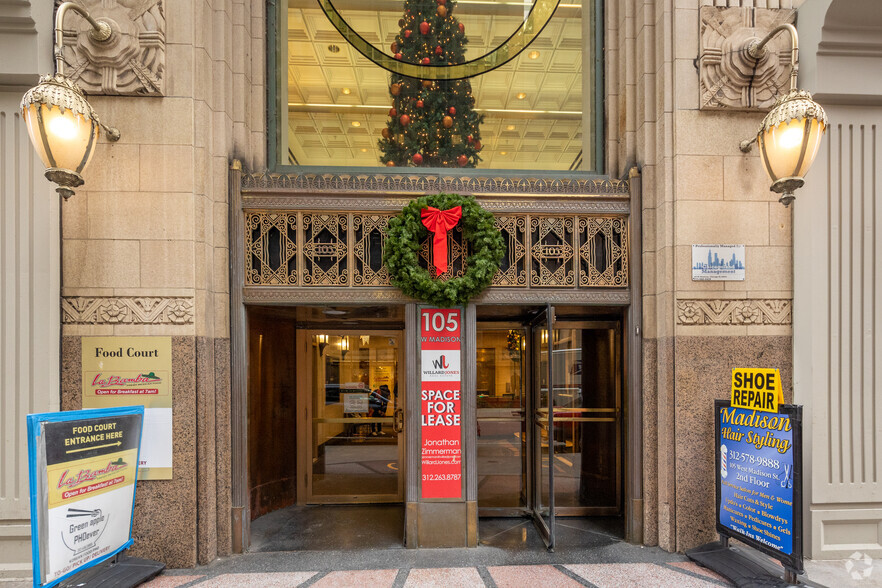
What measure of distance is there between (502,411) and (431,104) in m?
4.30

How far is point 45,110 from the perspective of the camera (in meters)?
4.35

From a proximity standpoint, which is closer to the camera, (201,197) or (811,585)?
(811,585)

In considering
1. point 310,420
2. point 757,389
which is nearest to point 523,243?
point 757,389

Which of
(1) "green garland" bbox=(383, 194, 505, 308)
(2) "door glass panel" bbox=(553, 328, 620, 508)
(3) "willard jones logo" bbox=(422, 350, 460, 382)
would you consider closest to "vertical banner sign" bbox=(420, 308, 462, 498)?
(3) "willard jones logo" bbox=(422, 350, 460, 382)

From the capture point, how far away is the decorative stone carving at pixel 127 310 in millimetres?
5289

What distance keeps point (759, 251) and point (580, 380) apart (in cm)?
269

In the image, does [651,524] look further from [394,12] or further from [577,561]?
[394,12]

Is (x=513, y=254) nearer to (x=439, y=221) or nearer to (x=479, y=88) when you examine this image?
(x=439, y=221)

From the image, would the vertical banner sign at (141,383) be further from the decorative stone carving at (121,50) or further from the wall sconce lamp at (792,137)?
the wall sconce lamp at (792,137)

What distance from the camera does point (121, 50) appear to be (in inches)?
209

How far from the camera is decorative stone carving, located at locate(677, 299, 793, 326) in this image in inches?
221

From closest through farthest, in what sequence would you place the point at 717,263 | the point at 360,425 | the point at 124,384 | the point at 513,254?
the point at 124,384
the point at 717,263
the point at 513,254
the point at 360,425

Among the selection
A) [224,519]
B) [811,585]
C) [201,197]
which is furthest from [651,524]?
[201,197]

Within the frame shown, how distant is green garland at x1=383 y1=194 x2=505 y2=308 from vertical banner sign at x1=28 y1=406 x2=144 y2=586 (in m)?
2.99
